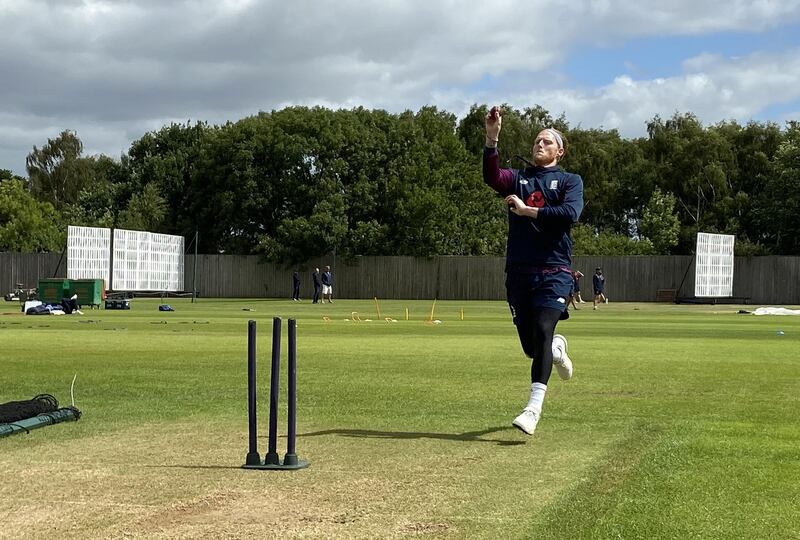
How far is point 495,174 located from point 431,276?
63089 mm

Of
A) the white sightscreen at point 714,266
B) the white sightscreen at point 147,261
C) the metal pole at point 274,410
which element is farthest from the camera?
the white sightscreen at point 714,266

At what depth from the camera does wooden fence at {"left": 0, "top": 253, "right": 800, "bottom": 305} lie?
217 feet

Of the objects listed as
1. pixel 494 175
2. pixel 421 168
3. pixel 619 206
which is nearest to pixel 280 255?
pixel 421 168

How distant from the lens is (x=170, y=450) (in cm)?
791

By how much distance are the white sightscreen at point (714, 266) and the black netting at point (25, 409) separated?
5441cm

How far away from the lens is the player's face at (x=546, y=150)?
9.01 metres

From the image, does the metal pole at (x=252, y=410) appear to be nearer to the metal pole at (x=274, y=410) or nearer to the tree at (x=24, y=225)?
the metal pole at (x=274, y=410)

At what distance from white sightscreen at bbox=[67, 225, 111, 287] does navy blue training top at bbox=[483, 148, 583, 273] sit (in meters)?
48.0

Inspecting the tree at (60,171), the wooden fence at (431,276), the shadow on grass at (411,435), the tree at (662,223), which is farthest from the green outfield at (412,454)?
the tree at (60,171)

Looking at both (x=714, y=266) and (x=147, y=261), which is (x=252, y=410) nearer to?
(x=147, y=261)

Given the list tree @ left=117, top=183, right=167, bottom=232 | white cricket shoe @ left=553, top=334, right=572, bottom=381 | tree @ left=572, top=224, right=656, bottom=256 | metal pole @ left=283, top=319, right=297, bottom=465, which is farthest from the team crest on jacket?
tree @ left=117, top=183, right=167, bottom=232

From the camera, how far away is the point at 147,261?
62.6 m

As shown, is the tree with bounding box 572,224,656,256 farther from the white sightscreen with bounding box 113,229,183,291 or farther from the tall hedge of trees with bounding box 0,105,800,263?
the white sightscreen with bounding box 113,229,183,291

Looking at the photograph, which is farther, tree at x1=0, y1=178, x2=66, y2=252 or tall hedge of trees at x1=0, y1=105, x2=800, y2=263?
tree at x1=0, y1=178, x2=66, y2=252
